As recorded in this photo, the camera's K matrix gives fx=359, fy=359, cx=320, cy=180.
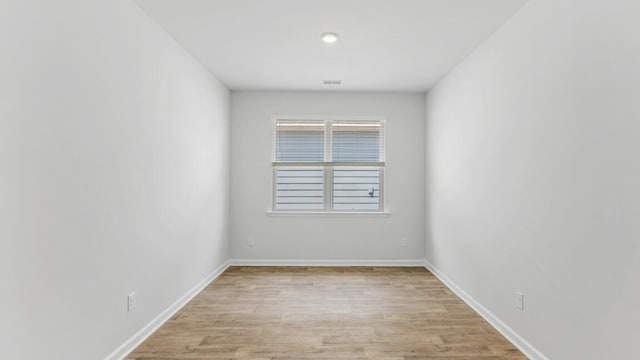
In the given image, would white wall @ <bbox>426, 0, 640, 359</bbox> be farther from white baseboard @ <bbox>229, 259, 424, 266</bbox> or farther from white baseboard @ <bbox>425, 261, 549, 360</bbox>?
white baseboard @ <bbox>229, 259, 424, 266</bbox>

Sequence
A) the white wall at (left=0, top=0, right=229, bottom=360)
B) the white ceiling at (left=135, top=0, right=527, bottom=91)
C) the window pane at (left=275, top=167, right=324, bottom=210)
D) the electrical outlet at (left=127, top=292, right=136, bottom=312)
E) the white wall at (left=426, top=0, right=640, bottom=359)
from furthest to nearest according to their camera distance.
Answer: the window pane at (left=275, top=167, right=324, bottom=210) < the white ceiling at (left=135, top=0, right=527, bottom=91) < the electrical outlet at (left=127, top=292, right=136, bottom=312) < the white wall at (left=426, top=0, right=640, bottom=359) < the white wall at (left=0, top=0, right=229, bottom=360)

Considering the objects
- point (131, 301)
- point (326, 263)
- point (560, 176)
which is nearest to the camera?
point (560, 176)

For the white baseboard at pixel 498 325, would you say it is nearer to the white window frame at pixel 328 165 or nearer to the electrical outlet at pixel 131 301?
the white window frame at pixel 328 165

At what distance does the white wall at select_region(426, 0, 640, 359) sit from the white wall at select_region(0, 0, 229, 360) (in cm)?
282

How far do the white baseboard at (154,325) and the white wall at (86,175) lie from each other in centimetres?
5

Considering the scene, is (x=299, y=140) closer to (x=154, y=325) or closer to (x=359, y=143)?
(x=359, y=143)

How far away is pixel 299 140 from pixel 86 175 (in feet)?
11.2

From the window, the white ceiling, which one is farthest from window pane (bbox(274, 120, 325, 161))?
the white ceiling

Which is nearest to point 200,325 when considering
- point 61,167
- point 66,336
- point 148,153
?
point 66,336

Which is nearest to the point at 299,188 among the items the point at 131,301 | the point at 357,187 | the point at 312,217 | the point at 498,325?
the point at 312,217

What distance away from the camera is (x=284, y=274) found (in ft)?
15.3

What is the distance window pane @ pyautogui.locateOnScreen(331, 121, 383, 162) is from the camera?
5.28 metres

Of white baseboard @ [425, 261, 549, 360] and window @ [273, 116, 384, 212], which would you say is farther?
window @ [273, 116, 384, 212]

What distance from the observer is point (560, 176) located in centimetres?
220
